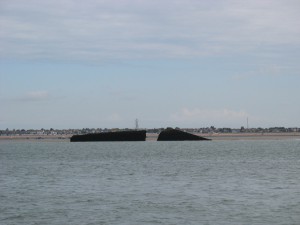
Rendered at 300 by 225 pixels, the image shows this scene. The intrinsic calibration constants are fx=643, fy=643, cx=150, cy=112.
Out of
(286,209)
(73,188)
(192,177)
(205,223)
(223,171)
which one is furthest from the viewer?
(223,171)

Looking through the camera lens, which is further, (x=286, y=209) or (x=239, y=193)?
(x=239, y=193)

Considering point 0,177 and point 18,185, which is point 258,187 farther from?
point 0,177

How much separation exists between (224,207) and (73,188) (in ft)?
54.7

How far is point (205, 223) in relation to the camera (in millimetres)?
35250

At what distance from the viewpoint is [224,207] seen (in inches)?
1609

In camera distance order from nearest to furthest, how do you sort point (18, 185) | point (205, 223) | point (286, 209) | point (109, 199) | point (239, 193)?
point (205, 223) < point (286, 209) < point (109, 199) < point (239, 193) < point (18, 185)

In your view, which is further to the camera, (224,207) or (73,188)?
(73,188)

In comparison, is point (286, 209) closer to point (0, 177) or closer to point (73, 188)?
point (73, 188)

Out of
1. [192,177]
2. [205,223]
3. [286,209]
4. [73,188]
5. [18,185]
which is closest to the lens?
[205,223]

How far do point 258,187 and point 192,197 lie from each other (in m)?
9.21

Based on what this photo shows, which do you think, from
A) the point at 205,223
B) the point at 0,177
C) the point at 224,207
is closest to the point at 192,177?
the point at 0,177

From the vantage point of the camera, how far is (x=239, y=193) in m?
48.8

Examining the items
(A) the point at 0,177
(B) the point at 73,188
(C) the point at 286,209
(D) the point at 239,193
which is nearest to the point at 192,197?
(D) the point at 239,193

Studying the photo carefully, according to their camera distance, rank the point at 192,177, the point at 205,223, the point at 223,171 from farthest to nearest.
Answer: the point at 223,171 < the point at 192,177 < the point at 205,223
